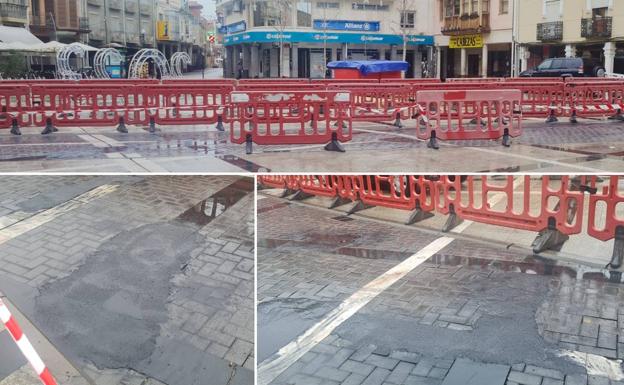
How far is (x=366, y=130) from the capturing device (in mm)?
13234

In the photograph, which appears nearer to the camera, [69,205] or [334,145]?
[69,205]

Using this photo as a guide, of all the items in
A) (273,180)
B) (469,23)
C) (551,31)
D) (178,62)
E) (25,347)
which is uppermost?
(469,23)

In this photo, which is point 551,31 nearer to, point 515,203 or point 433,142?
point 433,142

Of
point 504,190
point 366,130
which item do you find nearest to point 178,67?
point 366,130

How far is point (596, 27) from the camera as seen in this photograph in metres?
25.6

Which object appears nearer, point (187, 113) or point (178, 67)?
point (187, 113)

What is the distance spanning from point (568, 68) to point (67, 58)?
54.3ft

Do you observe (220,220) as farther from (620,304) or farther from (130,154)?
(130,154)

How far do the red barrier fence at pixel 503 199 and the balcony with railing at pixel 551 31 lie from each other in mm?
21494

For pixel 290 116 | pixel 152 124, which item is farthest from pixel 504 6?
pixel 290 116

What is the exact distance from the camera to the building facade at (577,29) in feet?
82.0

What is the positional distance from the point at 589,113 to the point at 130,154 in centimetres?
935

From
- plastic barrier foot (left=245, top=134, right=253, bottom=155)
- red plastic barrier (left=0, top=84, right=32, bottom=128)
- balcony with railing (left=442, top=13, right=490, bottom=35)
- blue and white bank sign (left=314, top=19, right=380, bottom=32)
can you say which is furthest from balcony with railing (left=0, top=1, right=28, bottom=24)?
balcony with railing (left=442, top=13, right=490, bottom=35)

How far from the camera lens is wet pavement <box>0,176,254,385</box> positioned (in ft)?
12.1
